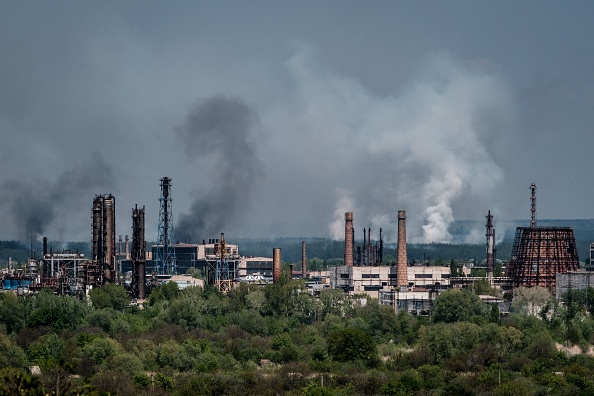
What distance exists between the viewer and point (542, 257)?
108188 millimetres

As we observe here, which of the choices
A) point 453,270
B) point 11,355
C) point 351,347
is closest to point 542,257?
point 453,270

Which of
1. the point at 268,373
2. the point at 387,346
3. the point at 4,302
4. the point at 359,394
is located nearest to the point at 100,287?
the point at 4,302

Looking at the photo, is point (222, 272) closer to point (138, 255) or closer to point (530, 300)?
point (138, 255)

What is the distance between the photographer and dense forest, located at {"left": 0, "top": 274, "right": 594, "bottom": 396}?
207 feet

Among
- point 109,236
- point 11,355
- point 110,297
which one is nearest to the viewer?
point 11,355

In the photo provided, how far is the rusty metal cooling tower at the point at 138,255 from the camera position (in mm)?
103000

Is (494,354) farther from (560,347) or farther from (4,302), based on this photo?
(4,302)

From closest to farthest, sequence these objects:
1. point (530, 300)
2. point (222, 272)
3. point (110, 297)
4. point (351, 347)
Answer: point (351, 347)
point (110, 297)
point (530, 300)
point (222, 272)

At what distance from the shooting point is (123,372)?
215 ft

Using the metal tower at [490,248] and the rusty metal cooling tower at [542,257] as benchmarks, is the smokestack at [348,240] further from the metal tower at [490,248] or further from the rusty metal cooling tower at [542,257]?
the rusty metal cooling tower at [542,257]

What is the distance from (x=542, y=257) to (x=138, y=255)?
31733mm

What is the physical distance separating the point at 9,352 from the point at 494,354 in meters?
25.7

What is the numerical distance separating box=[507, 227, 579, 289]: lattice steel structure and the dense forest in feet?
23.4

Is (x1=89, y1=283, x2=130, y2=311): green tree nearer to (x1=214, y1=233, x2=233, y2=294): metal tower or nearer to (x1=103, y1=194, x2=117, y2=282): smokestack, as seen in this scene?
(x1=103, y1=194, x2=117, y2=282): smokestack
